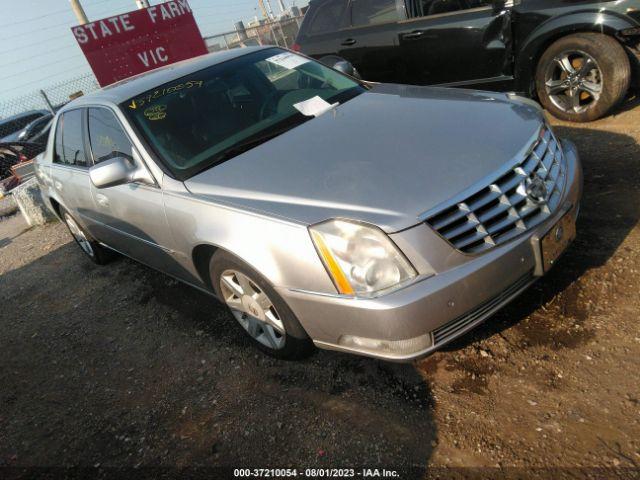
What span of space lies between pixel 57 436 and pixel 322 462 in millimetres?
1720

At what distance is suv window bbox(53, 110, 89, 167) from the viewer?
154 inches

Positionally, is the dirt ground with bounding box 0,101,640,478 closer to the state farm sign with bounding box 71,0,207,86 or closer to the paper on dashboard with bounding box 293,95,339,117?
the paper on dashboard with bounding box 293,95,339,117

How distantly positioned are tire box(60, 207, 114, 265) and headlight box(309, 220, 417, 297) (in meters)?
3.51

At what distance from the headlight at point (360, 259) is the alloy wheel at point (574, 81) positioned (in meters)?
3.53

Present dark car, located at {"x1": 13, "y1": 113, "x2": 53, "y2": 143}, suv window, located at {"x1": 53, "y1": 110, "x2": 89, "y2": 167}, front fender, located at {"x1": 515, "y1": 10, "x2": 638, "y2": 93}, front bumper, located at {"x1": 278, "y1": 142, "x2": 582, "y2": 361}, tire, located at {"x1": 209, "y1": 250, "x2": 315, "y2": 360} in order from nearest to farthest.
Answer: front bumper, located at {"x1": 278, "y1": 142, "x2": 582, "y2": 361} → tire, located at {"x1": 209, "y1": 250, "x2": 315, "y2": 360} → suv window, located at {"x1": 53, "y1": 110, "x2": 89, "y2": 167} → front fender, located at {"x1": 515, "y1": 10, "x2": 638, "y2": 93} → dark car, located at {"x1": 13, "y1": 113, "x2": 53, "y2": 143}

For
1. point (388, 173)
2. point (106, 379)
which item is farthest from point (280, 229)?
point (106, 379)

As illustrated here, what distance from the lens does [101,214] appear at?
12.5ft

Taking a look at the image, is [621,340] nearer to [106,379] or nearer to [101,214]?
[106,379]

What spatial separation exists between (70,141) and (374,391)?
3.38 m

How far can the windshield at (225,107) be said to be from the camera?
2.88m

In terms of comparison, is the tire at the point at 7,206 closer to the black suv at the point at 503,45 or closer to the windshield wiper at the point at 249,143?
the black suv at the point at 503,45

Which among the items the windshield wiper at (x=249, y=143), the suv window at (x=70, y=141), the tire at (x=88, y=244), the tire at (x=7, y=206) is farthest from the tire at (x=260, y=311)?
the tire at (x=7, y=206)

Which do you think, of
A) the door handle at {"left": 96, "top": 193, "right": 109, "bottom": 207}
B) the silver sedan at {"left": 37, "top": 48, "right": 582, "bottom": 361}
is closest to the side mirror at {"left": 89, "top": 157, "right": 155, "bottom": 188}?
the silver sedan at {"left": 37, "top": 48, "right": 582, "bottom": 361}

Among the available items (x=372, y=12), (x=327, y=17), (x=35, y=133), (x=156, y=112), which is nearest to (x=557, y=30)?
(x=372, y=12)
